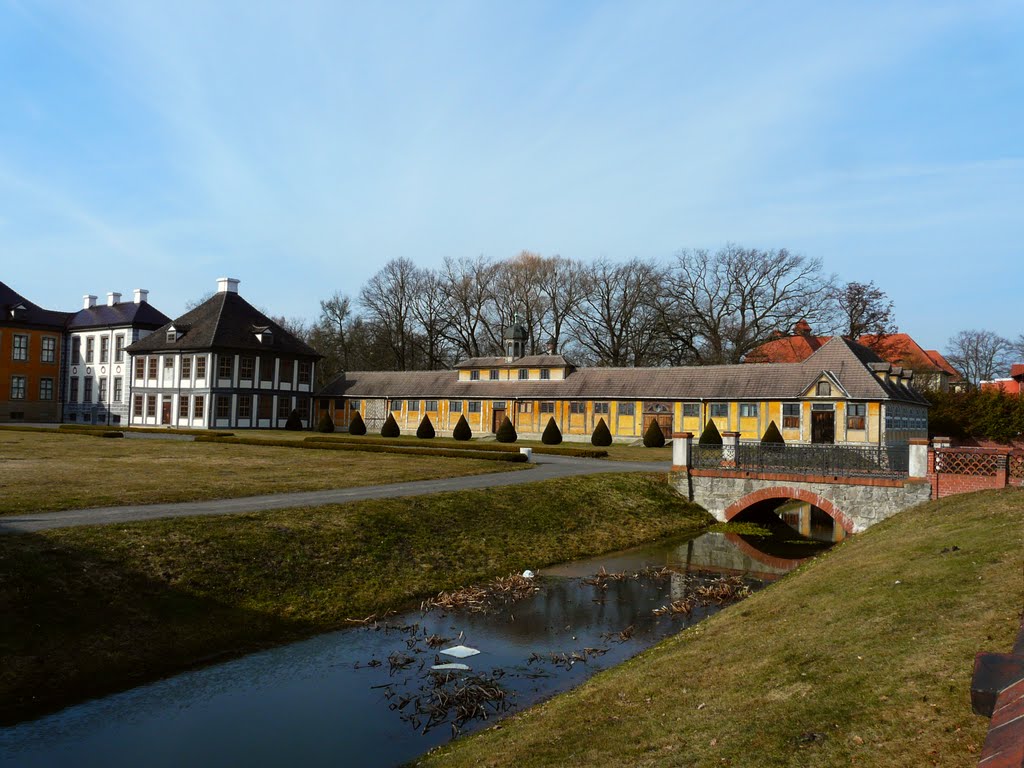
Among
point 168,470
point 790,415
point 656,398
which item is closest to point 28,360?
point 168,470

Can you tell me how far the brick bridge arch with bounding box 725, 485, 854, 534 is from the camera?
2241cm

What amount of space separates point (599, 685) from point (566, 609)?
4863 millimetres

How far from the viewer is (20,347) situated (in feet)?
197

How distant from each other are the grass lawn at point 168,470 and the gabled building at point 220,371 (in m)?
14.4

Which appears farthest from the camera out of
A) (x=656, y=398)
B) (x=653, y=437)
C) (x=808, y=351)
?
(x=808, y=351)

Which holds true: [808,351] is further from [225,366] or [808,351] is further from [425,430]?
[225,366]

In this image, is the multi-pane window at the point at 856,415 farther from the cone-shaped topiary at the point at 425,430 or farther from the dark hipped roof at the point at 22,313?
the dark hipped roof at the point at 22,313

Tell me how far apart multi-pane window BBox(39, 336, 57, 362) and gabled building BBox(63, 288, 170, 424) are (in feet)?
3.55

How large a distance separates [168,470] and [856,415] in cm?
3315

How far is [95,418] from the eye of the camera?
59812 mm

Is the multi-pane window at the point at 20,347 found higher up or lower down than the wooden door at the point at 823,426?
higher up

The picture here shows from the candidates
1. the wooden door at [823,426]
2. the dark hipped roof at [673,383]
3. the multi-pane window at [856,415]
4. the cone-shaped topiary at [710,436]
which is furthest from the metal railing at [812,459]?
the dark hipped roof at [673,383]

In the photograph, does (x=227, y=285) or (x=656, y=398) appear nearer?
(x=656, y=398)

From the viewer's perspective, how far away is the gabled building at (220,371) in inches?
2061
